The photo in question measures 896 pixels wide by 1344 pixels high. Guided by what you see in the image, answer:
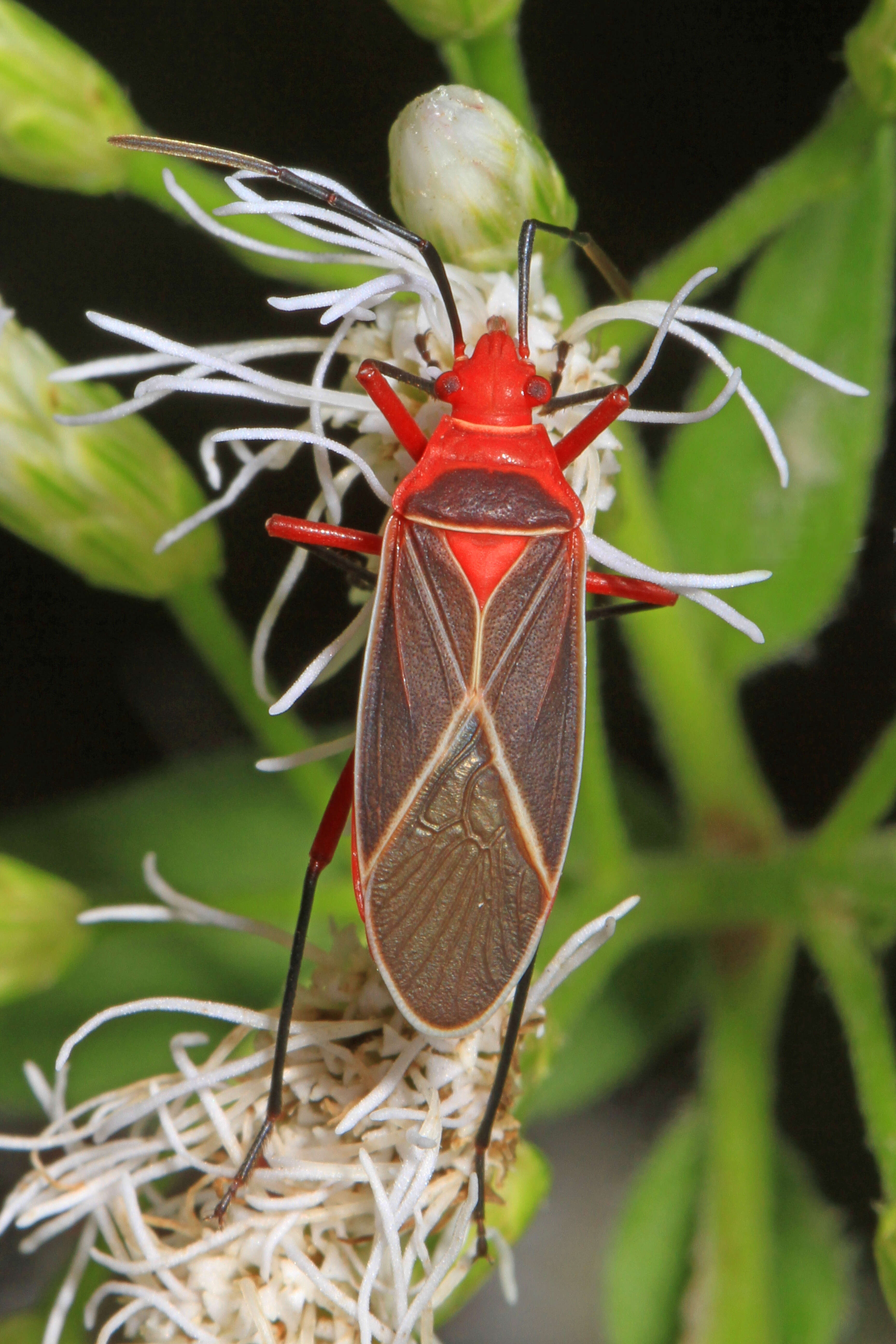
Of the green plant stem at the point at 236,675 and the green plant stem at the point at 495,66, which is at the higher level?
the green plant stem at the point at 495,66

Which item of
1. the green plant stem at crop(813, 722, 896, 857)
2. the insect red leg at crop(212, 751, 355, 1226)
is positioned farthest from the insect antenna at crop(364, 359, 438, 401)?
the green plant stem at crop(813, 722, 896, 857)

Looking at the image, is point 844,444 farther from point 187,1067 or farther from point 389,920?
point 187,1067

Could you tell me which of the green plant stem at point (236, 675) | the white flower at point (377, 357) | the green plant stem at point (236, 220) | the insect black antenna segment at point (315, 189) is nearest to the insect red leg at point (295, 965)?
the white flower at point (377, 357)

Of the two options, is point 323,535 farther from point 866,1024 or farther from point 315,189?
point 866,1024

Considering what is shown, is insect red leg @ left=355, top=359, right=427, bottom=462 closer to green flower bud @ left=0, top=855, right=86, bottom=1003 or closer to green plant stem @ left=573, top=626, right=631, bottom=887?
green plant stem @ left=573, top=626, right=631, bottom=887

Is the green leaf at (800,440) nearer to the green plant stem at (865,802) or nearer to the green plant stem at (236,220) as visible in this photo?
the green plant stem at (865,802)

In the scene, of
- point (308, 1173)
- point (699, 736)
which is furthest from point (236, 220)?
point (308, 1173)

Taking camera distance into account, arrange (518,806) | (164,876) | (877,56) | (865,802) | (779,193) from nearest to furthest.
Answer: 1. (518,806)
2. (877,56)
3. (779,193)
4. (865,802)
5. (164,876)
